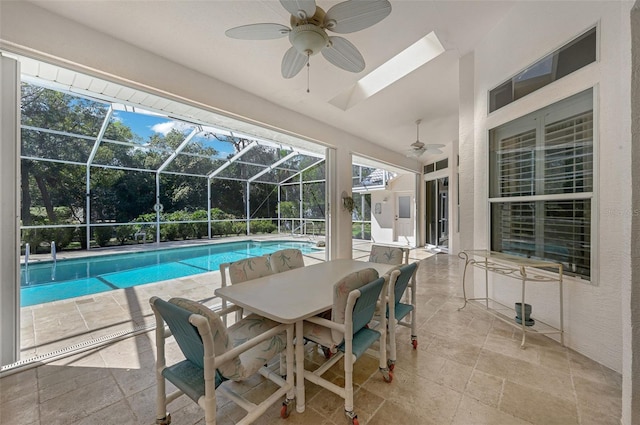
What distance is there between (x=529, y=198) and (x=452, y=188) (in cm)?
457

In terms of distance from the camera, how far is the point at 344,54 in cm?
204

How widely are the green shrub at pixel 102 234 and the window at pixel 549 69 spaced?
10111 millimetres

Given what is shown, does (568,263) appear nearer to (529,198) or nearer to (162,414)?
(529,198)

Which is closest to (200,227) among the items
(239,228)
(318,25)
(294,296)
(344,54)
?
(239,228)

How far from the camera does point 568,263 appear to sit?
2.29 meters

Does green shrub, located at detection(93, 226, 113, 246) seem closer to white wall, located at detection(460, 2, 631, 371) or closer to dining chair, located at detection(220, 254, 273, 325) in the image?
dining chair, located at detection(220, 254, 273, 325)

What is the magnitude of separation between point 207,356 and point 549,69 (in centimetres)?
360

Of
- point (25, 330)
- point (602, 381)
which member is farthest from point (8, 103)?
point (602, 381)

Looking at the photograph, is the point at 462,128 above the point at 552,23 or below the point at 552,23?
below

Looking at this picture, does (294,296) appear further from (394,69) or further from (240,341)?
(394,69)

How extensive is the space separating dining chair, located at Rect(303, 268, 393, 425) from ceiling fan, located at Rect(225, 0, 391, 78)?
166cm

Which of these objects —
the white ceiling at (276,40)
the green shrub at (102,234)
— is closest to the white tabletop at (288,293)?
the white ceiling at (276,40)

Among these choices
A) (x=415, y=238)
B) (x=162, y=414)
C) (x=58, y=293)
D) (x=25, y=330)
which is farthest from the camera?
(x=415, y=238)

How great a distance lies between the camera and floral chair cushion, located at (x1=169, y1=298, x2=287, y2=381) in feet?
3.82
